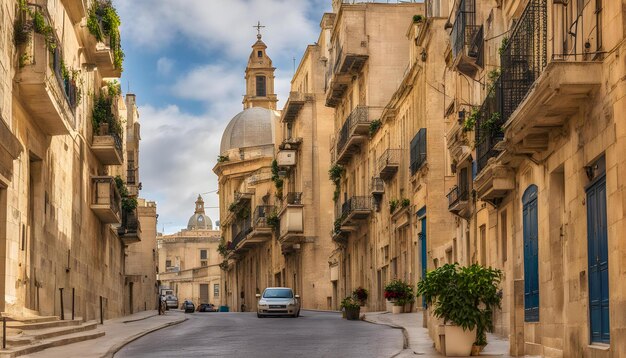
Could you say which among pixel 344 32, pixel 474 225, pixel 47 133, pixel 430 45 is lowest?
pixel 474 225

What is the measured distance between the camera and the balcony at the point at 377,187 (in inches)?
1997

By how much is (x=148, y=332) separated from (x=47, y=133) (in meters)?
5.77

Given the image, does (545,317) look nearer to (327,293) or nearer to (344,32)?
(344,32)

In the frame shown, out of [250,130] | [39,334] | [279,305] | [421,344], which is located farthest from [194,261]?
[421,344]

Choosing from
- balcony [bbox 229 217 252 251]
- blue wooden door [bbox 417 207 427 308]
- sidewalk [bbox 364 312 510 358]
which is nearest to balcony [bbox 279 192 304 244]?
balcony [bbox 229 217 252 251]

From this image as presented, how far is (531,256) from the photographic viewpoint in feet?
67.7

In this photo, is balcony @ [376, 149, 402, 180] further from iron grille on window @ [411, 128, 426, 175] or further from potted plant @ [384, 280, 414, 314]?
potted plant @ [384, 280, 414, 314]

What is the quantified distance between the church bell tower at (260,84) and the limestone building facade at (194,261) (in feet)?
71.7

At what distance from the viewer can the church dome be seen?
549 ft

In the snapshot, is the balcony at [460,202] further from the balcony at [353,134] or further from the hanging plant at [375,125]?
the balcony at [353,134]

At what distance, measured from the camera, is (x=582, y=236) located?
16.8 metres

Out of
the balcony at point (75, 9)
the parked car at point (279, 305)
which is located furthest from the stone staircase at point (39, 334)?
the parked car at point (279, 305)

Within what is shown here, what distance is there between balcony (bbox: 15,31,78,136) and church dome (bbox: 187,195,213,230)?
443 ft

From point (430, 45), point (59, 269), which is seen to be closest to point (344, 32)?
point (430, 45)
